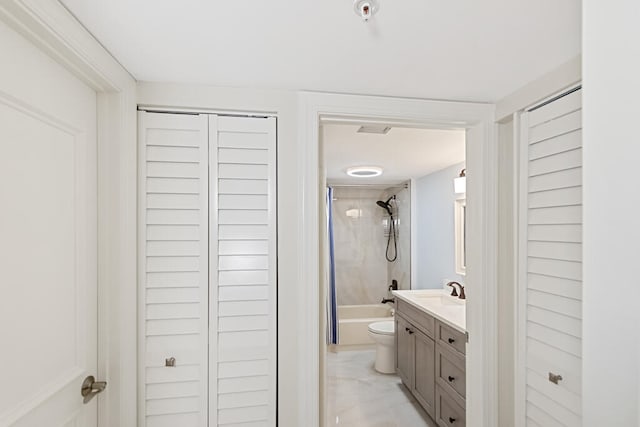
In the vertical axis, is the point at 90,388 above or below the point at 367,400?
above

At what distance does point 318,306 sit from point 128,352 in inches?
33.1

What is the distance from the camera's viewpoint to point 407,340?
3.30m

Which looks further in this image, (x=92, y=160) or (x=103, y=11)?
(x=92, y=160)

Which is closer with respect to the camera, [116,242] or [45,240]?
[45,240]

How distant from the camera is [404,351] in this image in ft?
11.1

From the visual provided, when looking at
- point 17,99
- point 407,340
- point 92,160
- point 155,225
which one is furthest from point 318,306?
point 407,340

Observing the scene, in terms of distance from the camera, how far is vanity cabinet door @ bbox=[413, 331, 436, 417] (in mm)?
2750

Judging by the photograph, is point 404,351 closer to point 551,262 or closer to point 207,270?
point 551,262

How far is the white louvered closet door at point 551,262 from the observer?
1312mm

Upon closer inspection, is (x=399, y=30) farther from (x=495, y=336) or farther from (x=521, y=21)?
(x=495, y=336)

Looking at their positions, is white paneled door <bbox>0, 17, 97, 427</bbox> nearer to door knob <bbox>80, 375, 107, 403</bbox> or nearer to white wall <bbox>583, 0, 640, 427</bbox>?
door knob <bbox>80, 375, 107, 403</bbox>

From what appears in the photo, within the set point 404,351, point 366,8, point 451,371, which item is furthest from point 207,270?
Answer: point 404,351

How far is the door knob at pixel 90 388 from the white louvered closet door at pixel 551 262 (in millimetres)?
1791

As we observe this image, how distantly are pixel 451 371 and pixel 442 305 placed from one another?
0.81 metres
